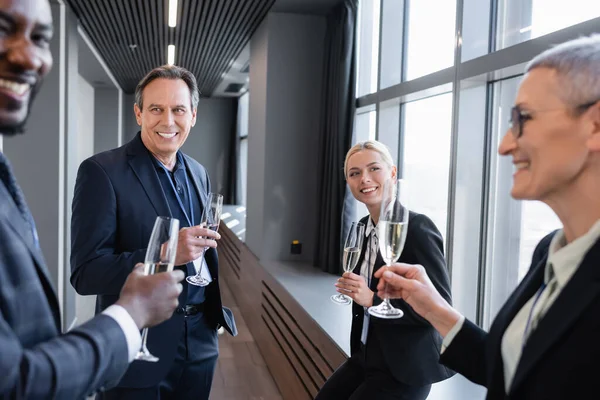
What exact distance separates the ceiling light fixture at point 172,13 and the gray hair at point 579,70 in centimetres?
453

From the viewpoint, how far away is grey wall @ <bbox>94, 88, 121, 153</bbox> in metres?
10.7

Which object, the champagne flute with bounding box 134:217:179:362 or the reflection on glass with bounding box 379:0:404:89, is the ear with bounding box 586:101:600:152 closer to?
the champagne flute with bounding box 134:217:179:362

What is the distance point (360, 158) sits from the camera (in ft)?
→ 7.53

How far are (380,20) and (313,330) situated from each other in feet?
7.97

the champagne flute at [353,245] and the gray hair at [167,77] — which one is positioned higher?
the gray hair at [167,77]

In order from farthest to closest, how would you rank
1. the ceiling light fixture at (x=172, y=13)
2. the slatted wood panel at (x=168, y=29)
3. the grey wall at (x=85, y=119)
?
the grey wall at (x=85, y=119)
the slatted wood panel at (x=168, y=29)
the ceiling light fixture at (x=172, y=13)

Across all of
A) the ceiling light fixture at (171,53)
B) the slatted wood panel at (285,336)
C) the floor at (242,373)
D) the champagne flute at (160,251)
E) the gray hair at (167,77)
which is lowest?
the floor at (242,373)

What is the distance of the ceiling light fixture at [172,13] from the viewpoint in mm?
4977

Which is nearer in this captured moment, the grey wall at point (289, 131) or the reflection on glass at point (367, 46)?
the reflection on glass at point (367, 46)

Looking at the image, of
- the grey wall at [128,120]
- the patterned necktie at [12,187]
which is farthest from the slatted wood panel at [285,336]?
the grey wall at [128,120]

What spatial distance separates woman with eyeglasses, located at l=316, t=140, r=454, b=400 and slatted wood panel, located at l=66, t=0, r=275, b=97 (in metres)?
3.51

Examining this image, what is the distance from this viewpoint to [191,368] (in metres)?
1.91

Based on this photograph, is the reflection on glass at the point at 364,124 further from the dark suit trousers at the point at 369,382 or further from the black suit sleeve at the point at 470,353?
the black suit sleeve at the point at 470,353

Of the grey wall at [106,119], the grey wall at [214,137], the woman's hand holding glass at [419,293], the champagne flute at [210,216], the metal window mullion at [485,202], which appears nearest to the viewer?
the woman's hand holding glass at [419,293]
